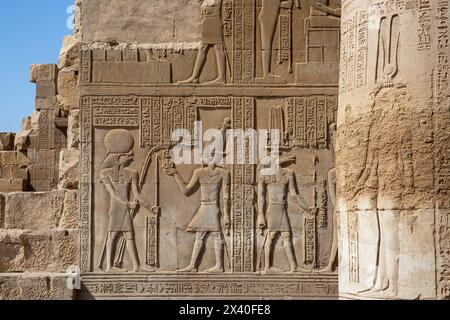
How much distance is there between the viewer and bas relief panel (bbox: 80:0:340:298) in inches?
432

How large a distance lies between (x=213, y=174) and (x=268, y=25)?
2141 millimetres

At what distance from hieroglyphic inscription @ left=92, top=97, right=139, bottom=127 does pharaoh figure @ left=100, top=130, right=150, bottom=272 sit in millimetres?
164

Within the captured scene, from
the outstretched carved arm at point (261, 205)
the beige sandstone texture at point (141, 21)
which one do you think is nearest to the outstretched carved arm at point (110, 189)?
the outstretched carved arm at point (261, 205)

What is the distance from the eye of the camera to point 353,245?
7.19 meters

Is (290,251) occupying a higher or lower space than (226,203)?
lower

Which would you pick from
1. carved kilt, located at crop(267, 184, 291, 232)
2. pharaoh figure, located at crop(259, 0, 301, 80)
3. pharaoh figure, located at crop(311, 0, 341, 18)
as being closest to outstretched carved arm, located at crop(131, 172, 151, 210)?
carved kilt, located at crop(267, 184, 291, 232)

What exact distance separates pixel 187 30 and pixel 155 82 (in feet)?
2.85

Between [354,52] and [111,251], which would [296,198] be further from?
[354,52]

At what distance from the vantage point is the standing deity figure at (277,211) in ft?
36.0

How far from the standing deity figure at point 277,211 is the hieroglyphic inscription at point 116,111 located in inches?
75.7

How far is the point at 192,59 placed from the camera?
1120cm

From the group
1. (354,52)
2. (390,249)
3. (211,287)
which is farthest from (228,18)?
(390,249)

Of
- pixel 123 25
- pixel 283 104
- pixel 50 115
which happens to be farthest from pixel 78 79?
pixel 50 115

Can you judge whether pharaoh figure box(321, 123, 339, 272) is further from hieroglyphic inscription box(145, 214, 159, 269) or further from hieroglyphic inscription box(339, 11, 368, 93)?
hieroglyphic inscription box(339, 11, 368, 93)
